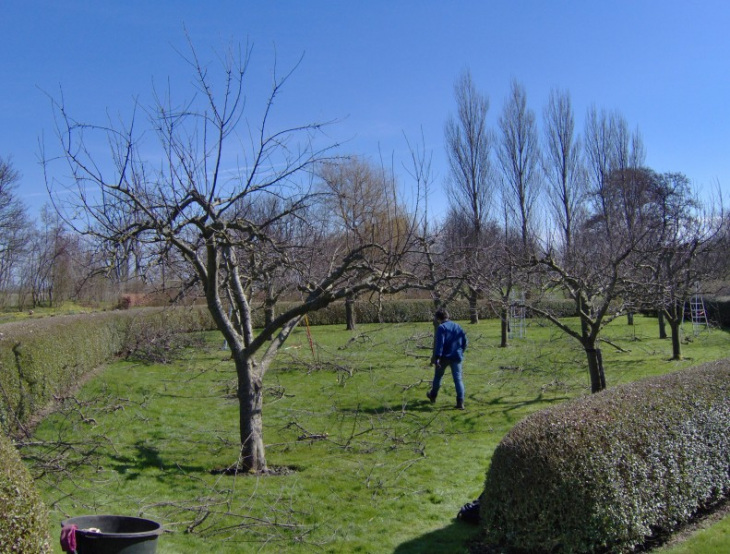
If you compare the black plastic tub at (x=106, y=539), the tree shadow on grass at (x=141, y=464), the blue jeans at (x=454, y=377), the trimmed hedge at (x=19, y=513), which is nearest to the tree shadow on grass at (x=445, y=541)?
the black plastic tub at (x=106, y=539)

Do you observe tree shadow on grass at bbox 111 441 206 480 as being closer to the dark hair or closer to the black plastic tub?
the black plastic tub

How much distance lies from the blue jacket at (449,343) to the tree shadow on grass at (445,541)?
5174 millimetres

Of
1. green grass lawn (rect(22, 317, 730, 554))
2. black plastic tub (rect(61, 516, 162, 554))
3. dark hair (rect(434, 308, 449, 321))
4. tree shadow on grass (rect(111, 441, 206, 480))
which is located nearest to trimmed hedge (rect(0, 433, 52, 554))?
black plastic tub (rect(61, 516, 162, 554))

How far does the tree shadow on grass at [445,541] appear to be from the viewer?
5039 mm

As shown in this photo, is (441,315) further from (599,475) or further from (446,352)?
(599,475)

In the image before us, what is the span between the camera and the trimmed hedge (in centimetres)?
307

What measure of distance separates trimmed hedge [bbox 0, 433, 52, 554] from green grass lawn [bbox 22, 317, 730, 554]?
185cm

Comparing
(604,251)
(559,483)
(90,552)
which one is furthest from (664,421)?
(604,251)

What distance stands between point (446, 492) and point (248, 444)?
2.31 metres

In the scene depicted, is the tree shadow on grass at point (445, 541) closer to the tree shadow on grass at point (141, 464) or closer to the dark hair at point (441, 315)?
the tree shadow on grass at point (141, 464)

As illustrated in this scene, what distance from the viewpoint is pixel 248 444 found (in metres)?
7.28

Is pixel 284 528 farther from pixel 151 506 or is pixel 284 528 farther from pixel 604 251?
pixel 604 251

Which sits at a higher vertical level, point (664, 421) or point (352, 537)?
point (664, 421)

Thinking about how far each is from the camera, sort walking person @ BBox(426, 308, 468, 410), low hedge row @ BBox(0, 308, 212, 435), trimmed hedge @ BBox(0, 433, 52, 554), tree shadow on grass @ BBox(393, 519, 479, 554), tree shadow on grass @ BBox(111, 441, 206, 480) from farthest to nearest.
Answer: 1. walking person @ BBox(426, 308, 468, 410)
2. low hedge row @ BBox(0, 308, 212, 435)
3. tree shadow on grass @ BBox(111, 441, 206, 480)
4. tree shadow on grass @ BBox(393, 519, 479, 554)
5. trimmed hedge @ BBox(0, 433, 52, 554)
